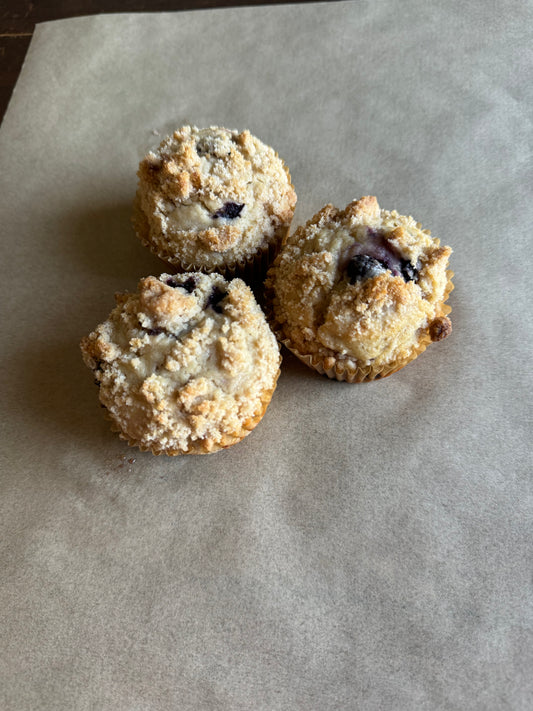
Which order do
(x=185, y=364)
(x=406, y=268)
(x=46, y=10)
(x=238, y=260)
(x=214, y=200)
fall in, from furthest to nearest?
1. (x=46, y=10)
2. (x=238, y=260)
3. (x=214, y=200)
4. (x=406, y=268)
5. (x=185, y=364)

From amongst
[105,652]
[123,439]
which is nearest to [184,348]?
[123,439]

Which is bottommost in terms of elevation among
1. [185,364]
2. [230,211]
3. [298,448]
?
[298,448]

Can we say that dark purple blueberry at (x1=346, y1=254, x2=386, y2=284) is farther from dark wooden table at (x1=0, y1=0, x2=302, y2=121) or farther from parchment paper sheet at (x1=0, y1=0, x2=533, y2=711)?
dark wooden table at (x1=0, y1=0, x2=302, y2=121)

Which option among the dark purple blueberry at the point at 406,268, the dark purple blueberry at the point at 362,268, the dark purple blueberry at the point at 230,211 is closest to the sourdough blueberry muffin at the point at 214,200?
the dark purple blueberry at the point at 230,211

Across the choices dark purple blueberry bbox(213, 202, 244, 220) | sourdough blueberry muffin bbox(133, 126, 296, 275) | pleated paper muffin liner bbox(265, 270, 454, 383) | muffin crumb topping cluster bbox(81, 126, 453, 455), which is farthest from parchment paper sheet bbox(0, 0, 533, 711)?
dark purple blueberry bbox(213, 202, 244, 220)

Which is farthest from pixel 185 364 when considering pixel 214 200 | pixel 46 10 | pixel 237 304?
pixel 46 10

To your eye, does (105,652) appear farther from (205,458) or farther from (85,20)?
(85,20)

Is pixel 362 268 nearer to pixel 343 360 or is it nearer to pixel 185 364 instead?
pixel 343 360
